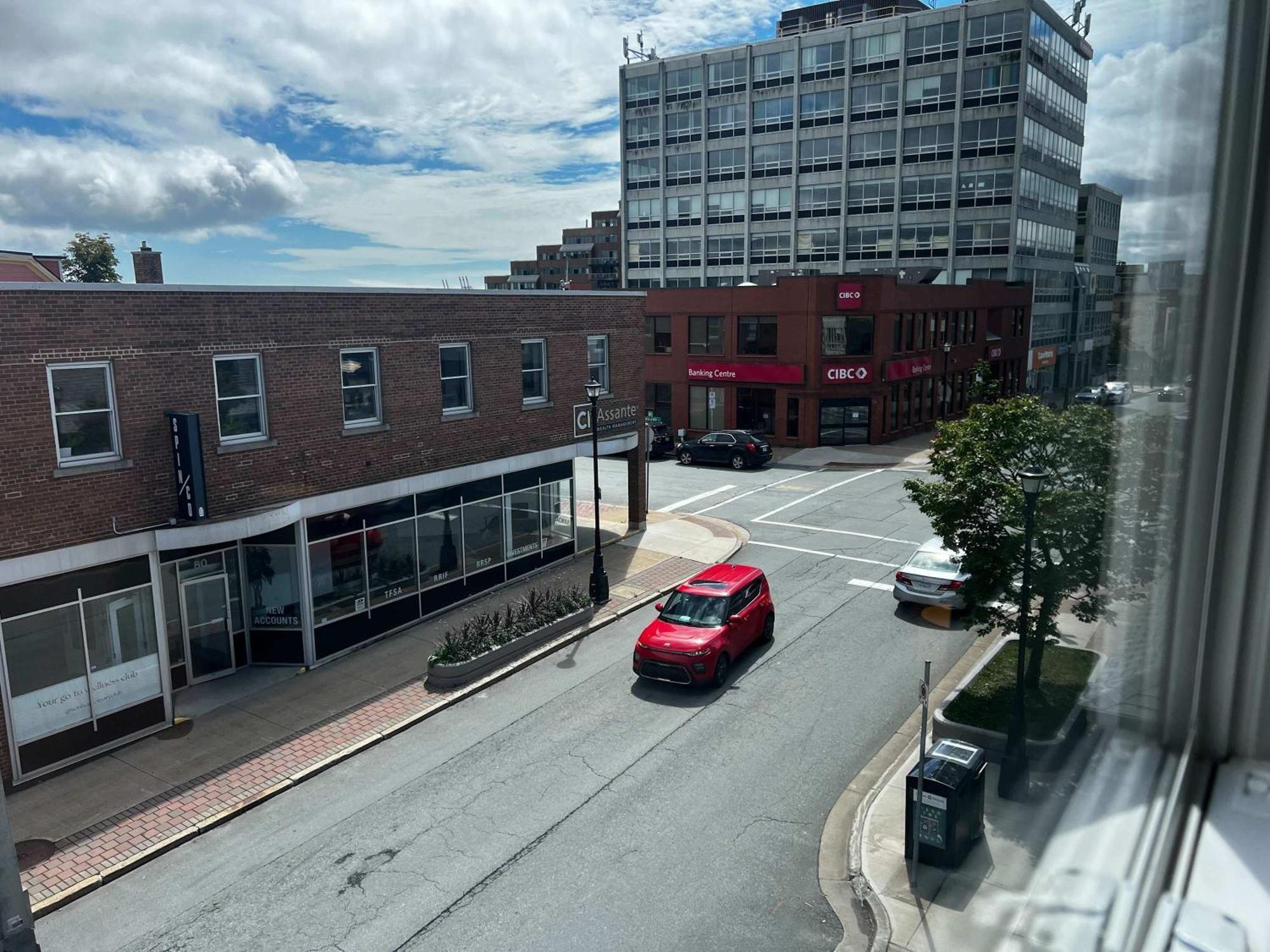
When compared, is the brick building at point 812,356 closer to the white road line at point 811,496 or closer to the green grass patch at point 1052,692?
the white road line at point 811,496

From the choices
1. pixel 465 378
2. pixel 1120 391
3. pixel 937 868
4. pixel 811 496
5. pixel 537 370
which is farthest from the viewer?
pixel 811 496

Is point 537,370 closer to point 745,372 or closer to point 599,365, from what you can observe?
point 599,365

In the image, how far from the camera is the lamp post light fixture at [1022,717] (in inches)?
74.8

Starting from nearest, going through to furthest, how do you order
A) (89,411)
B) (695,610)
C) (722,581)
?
1. (89,411)
2. (695,610)
3. (722,581)

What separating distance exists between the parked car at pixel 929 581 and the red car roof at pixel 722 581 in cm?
309

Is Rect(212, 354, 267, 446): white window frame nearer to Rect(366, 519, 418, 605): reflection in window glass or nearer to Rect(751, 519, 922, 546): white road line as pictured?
Rect(366, 519, 418, 605): reflection in window glass

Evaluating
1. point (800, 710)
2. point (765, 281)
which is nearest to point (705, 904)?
Answer: point (800, 710)

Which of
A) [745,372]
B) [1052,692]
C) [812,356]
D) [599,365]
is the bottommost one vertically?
[745,372]

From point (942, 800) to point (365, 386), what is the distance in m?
12.3

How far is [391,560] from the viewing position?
17234 millimetres

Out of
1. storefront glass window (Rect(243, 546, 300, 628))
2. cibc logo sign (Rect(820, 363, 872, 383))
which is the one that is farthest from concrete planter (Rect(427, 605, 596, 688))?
cibc logo sign (Rect(820, 363, 872, 383))

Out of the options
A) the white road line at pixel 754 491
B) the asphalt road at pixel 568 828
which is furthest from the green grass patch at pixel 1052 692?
the white road line at pixel 754 491

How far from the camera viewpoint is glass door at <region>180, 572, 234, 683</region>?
48.6 feet

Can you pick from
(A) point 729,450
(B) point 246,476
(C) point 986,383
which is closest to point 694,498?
(A) point 729,450
